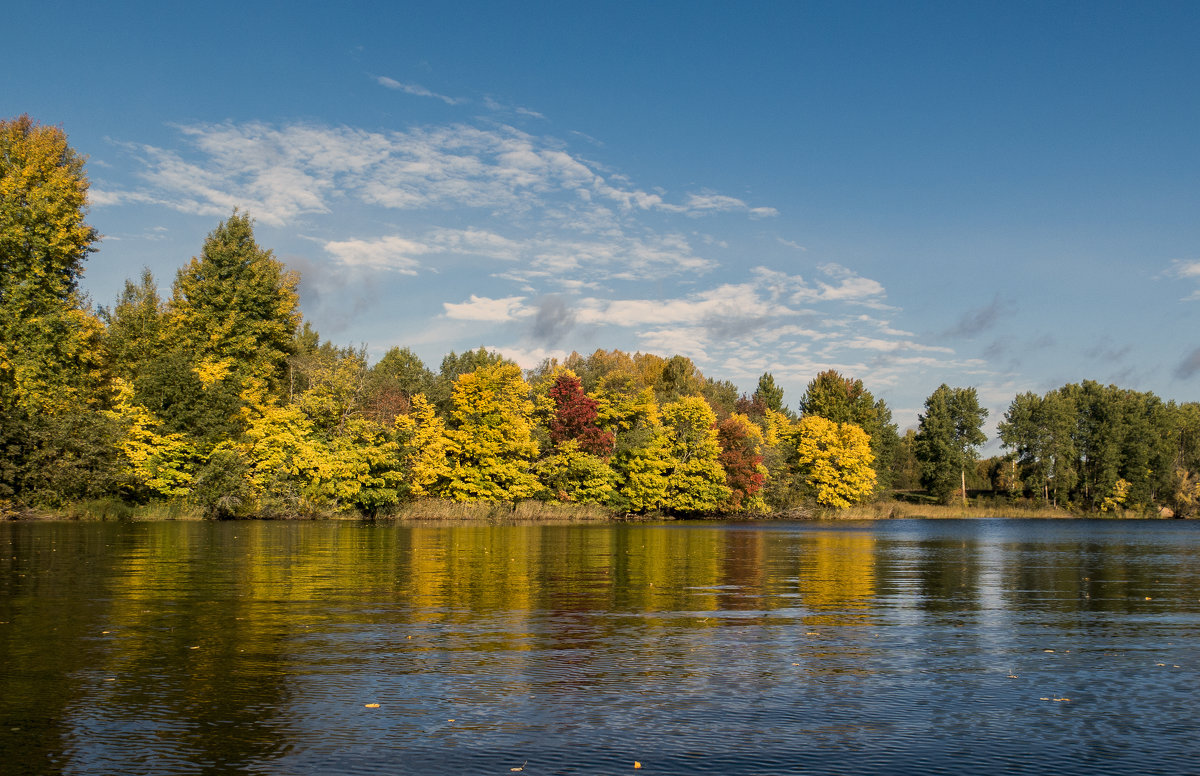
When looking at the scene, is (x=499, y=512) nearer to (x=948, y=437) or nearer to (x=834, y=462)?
(x=834, y=462)

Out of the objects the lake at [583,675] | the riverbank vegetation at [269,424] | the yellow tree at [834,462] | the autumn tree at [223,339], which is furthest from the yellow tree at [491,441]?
the lake at [583,675]

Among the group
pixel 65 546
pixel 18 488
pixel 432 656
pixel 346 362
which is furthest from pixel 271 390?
pixel 432 656

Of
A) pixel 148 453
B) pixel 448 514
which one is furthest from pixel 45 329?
pixel 448 514

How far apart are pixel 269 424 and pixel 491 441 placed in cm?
1685

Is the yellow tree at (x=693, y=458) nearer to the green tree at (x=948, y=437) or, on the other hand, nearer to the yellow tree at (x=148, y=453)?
the yellow tree at (x=148, y=453)

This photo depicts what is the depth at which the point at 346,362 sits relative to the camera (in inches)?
2758

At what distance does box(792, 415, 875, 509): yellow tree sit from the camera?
109 m

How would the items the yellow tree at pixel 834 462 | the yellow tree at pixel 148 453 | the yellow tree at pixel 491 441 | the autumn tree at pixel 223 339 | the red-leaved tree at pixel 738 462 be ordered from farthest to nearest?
the yellow tree at pixel 834 462 → the red-leaved tree at pixel 738 462 → the yellow tree at pixel 491 441 → the autumn tree at pixel 223 339 → the yellow tree at pixel 148 453

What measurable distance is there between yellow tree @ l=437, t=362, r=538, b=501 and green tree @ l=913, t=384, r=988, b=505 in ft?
281

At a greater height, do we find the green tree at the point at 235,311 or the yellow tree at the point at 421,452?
the green tree at the point at 235,311

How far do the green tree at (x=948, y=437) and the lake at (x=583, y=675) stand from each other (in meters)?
122

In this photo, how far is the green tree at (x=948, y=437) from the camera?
455ft

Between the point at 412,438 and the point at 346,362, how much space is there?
7.77 metres

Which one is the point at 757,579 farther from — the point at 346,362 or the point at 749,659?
the point at 346,362
